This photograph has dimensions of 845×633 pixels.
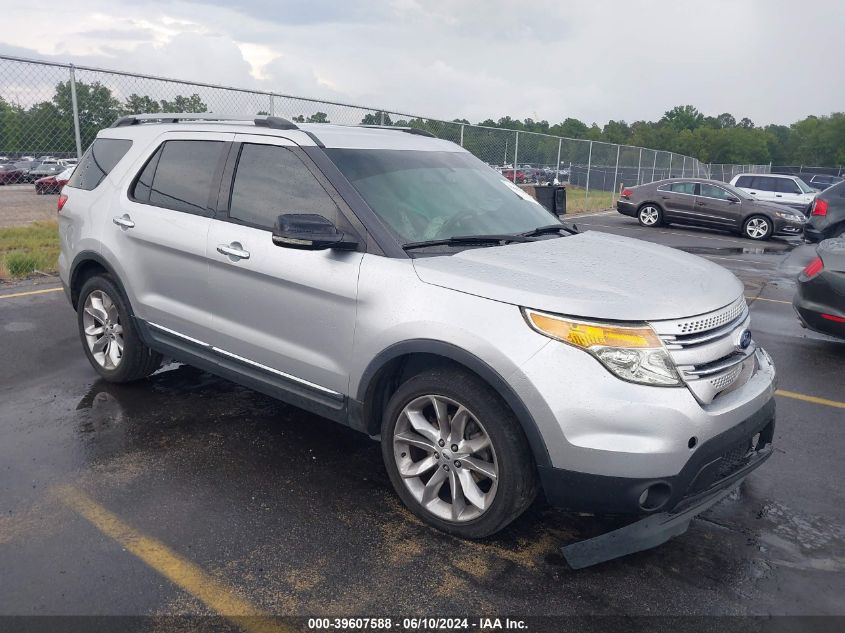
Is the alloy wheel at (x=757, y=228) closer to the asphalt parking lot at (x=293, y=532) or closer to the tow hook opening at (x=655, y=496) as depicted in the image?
the asphalt parking lot at (x=293, y=532)

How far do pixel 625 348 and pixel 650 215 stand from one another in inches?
704

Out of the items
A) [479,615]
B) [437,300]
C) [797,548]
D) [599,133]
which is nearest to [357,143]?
[437,300]

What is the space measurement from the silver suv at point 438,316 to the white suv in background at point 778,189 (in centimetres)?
2032

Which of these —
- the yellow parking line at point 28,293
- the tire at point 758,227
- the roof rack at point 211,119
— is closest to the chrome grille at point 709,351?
the roof rack at point 211,119

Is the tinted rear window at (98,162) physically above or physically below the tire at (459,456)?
above

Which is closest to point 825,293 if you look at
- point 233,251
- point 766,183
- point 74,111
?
point 233,251

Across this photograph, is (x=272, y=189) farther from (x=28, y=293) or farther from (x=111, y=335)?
(x=28, y=293)

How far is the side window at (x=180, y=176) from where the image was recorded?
4.30 m

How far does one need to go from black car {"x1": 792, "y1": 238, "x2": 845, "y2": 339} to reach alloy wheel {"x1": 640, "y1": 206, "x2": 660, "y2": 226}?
43.8ft

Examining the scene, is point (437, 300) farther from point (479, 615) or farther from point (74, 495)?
point (74, 495)

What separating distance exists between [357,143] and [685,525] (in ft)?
8.53

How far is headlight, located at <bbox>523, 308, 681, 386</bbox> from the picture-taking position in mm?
2836

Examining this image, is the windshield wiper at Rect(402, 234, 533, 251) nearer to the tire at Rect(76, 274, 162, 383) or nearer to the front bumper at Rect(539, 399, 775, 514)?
the front bumper at Rect(539, 399, 775, 514)

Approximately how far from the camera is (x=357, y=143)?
13.3 ft
